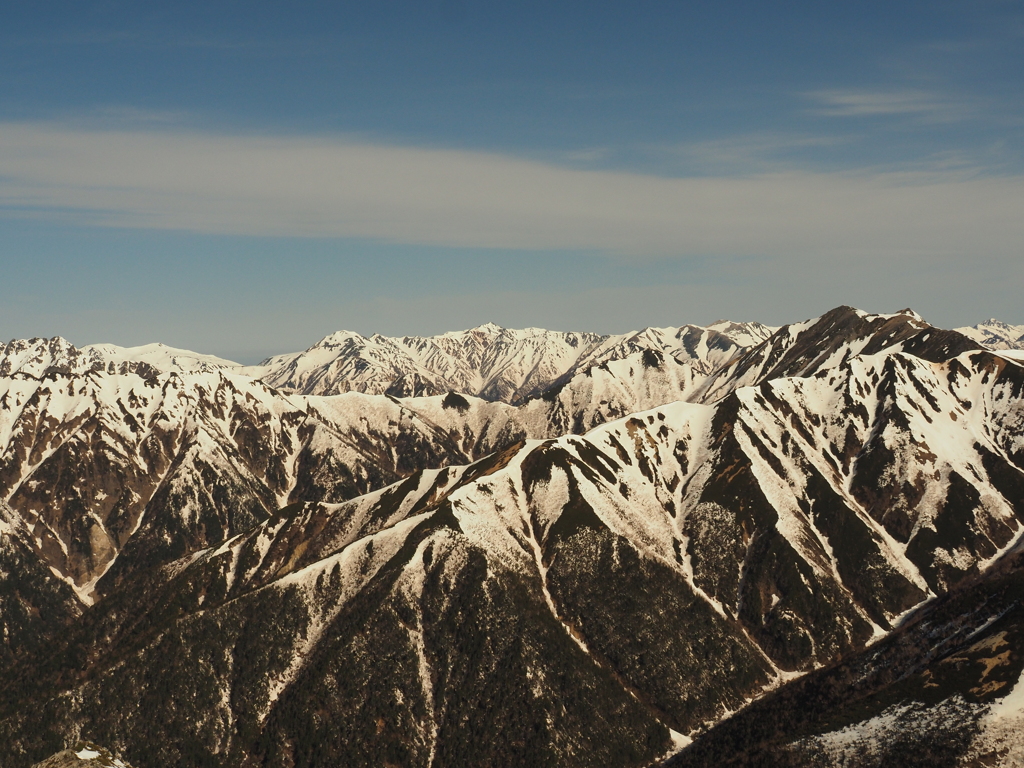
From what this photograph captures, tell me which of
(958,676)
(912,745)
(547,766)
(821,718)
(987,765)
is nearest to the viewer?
(987,765)

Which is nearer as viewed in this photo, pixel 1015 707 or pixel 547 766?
pixel 1015 707

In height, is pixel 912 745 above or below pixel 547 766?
below

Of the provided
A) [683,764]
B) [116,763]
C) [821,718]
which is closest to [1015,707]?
[821,718]

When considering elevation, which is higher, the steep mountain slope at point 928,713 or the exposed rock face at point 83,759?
the exposed rock face at point 83,759

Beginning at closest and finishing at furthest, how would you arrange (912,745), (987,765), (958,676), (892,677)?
(987,765), (912,745), (958,676), (892,677)

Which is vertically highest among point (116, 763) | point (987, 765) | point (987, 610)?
point (116, 763)

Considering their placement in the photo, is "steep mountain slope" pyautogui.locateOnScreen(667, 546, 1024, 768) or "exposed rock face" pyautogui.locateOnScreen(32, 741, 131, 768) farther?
"steep mountain slope" pyautogui.locateOnScreen(667, 546, 1024, 768)

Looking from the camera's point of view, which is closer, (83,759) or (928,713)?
(83,759)

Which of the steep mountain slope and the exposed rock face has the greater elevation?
the exposed rock face

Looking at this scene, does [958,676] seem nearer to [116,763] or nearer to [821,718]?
[821,718]

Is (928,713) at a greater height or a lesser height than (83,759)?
lesser

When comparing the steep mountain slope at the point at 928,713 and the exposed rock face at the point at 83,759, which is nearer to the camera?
the exposed rock face at the point at 83,759
